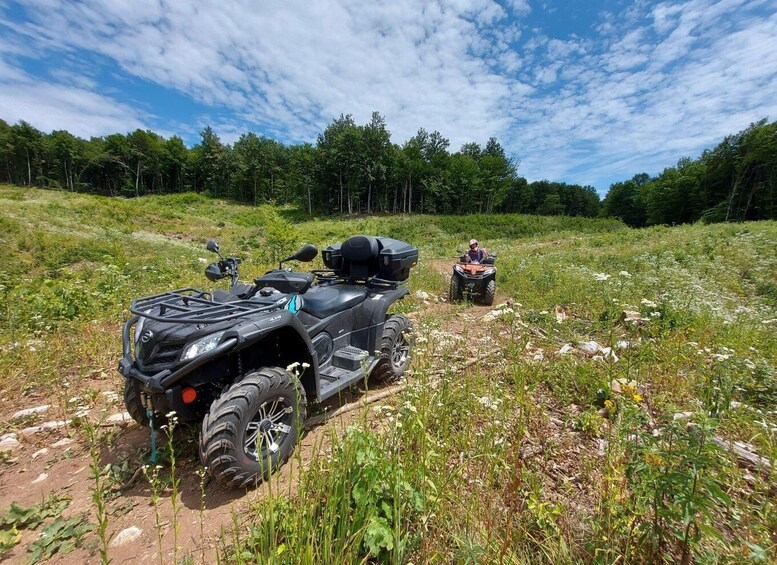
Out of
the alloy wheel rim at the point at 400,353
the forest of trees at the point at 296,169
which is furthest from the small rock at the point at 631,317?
the forest of trees at the point at 296,169

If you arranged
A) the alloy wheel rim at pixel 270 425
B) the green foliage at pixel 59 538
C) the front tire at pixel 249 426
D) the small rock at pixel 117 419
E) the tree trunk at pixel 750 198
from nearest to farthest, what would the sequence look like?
the green foliage at pixel 59 538 → the front tire at pixel 249 426 → the alloy wheel rim at pixel 270 425 → the small rock at pixel 117 419 → the tree trunk at pixel 750 198

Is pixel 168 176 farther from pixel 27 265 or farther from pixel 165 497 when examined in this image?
pixel 165 497

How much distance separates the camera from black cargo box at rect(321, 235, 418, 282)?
13.9 ft

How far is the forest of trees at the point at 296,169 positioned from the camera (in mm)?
45656

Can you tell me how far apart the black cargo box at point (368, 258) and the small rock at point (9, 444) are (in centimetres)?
343

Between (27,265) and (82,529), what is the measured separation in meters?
13.7

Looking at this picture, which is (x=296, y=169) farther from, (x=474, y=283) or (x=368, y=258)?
(x=368, y=258)

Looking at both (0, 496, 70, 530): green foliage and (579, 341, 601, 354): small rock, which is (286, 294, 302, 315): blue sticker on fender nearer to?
(0, 496, 70, 530): green foliage

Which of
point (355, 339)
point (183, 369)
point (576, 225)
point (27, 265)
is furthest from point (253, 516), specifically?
point (576, 225)

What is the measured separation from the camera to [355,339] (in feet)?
13.0

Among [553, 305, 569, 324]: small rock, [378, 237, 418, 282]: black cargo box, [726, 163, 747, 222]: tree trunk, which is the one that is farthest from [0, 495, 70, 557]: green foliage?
[726, 163, 747, 222]: tree trunk

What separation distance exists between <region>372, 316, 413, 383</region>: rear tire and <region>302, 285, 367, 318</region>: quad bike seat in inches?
21.6

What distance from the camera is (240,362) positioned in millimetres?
2658

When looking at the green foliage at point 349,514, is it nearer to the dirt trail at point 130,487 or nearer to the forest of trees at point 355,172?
the dirt trail at point 130,487
